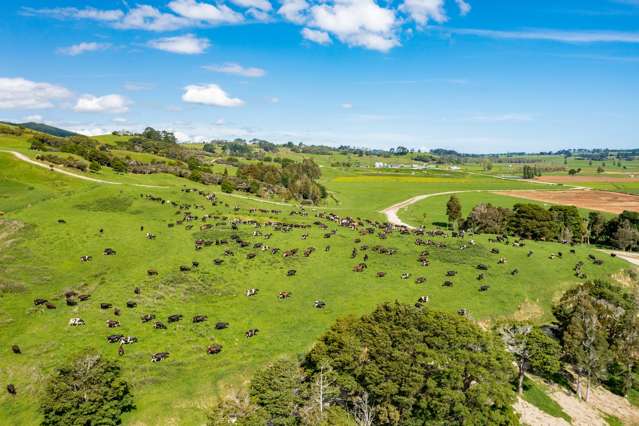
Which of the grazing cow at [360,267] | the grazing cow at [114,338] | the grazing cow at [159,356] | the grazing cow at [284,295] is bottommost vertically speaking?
the grazing cow at [159,356]

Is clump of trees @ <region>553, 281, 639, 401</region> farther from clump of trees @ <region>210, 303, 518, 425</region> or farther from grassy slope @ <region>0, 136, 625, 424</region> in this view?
clump of trees @ <region>210, 303, 518, 425</region>

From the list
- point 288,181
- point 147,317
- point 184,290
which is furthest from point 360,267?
point 288,181

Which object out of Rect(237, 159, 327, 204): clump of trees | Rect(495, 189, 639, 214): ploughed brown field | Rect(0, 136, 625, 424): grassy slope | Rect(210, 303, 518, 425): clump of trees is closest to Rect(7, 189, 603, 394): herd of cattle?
Rect(0, 136, 625, 424): grassy slope

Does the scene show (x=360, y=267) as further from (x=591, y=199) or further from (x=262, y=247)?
(x=591, y=199)

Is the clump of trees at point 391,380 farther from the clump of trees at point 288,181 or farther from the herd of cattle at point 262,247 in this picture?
the clump of trees at point 288,181

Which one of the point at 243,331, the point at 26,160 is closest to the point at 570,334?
the point at 243,331

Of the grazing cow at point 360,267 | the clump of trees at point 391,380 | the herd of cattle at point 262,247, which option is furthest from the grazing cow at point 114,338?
the grazing cow at point 360,267

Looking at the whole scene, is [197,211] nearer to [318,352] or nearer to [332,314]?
[332,314]
